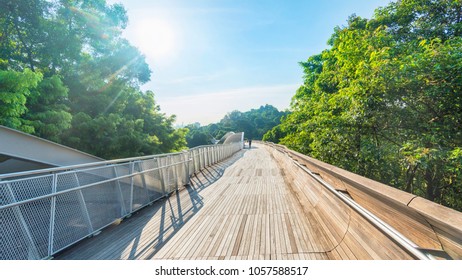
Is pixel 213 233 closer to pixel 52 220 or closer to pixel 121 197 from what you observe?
pixel 121 197

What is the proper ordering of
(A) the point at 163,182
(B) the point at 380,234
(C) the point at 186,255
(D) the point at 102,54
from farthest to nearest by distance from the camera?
(D) the point at 102,54 < (A) the point at 163,182 < (C) the point at 186,255 < (B) the point at 380,234

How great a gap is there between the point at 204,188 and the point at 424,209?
7328 millimetres

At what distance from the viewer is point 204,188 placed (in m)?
8.45

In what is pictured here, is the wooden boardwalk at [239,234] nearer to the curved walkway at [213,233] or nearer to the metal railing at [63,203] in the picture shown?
the curved walkway at [213,233]

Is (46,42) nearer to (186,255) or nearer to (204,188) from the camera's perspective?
(204,188)

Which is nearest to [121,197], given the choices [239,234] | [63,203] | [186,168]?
[63,203]

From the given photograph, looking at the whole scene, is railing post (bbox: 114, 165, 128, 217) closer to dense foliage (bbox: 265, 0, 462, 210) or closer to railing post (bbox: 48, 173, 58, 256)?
railing post (bbox: 48, 173, 58, 256)

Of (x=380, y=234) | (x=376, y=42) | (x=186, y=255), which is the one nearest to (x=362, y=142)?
(x=376, y=42)

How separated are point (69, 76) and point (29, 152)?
1195 cm

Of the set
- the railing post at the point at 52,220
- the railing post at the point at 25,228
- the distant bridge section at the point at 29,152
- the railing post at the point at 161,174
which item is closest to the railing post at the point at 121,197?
the railing post at the point at 52,220

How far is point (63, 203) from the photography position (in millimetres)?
3814

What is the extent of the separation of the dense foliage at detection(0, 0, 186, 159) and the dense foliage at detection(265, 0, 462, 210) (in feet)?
44.4

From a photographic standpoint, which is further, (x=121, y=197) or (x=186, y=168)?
(x=186, y=168)

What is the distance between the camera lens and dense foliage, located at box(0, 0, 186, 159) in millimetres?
11273
